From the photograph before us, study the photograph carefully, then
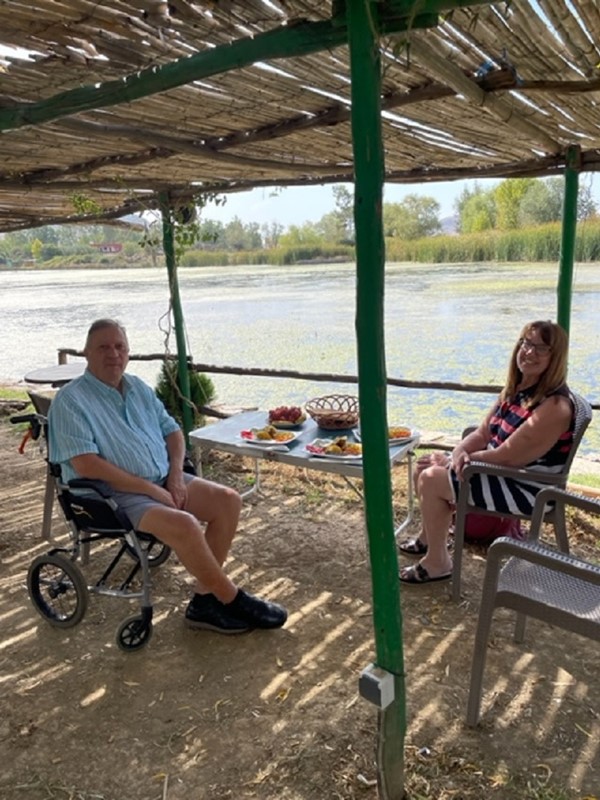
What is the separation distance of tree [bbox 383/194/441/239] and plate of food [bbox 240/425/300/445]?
30.1 ft

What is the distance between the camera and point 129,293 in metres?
17.1

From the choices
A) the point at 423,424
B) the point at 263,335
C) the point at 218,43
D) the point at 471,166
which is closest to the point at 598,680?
the point at 218,43

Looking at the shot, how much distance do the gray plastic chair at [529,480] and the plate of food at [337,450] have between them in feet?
1.59

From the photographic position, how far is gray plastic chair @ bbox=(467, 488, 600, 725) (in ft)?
5.37

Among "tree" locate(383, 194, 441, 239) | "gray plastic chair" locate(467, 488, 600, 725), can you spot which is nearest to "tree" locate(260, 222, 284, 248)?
"tree" locate(383, 194, 441, 239)

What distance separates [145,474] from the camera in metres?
2.46

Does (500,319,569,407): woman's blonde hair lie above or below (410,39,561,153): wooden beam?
below

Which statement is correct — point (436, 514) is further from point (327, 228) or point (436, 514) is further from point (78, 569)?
point (327, 228)

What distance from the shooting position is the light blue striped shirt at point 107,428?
2.33 metres

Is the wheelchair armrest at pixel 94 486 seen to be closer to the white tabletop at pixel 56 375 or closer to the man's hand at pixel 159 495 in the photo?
the man's hand at pixel 159 495

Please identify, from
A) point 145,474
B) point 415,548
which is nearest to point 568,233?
point 415,548

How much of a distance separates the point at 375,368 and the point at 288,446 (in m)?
1.63

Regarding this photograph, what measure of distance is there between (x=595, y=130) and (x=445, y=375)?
4.79m

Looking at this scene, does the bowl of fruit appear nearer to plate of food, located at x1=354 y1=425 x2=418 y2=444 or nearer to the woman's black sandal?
plate of food, located at x1=354 y1=425 x2=418 y2=444
